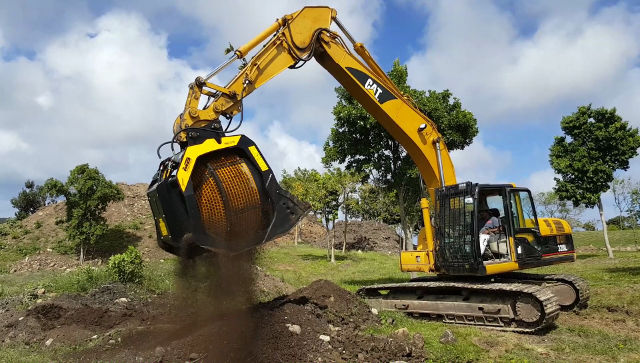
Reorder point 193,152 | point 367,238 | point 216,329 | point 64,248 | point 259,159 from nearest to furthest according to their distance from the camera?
point 193,152
point 259,159
point 216,329
point 64,248
point 367,238

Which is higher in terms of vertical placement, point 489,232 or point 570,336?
point 489,232

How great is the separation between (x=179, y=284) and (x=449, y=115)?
14.3 metres

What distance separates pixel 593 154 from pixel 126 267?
18906mm

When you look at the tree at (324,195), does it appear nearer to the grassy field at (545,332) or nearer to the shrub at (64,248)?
the grassy field at (545,332)

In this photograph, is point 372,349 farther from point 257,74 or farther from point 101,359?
point 257,74

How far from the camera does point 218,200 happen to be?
5.61 meters

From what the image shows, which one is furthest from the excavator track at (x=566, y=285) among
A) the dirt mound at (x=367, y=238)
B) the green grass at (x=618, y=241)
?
the dirt mound at (x=367, y=238)

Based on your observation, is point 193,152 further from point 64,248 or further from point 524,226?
point 64,248

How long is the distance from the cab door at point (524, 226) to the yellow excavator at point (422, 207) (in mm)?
21

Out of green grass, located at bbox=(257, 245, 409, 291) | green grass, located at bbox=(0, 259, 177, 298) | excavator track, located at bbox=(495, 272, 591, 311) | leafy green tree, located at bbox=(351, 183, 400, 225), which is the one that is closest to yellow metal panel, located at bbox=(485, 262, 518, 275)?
excavator track, located at bbox=(495, 272, 591, 311)

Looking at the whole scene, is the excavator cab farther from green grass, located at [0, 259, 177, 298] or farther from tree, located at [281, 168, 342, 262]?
tree, located at [281, 168, 342, 262]

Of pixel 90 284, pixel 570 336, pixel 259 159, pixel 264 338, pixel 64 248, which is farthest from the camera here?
pixel 64 248

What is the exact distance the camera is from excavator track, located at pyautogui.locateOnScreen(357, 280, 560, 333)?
8.14 m

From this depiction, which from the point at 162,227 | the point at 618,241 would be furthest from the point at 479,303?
the point at 618,241
